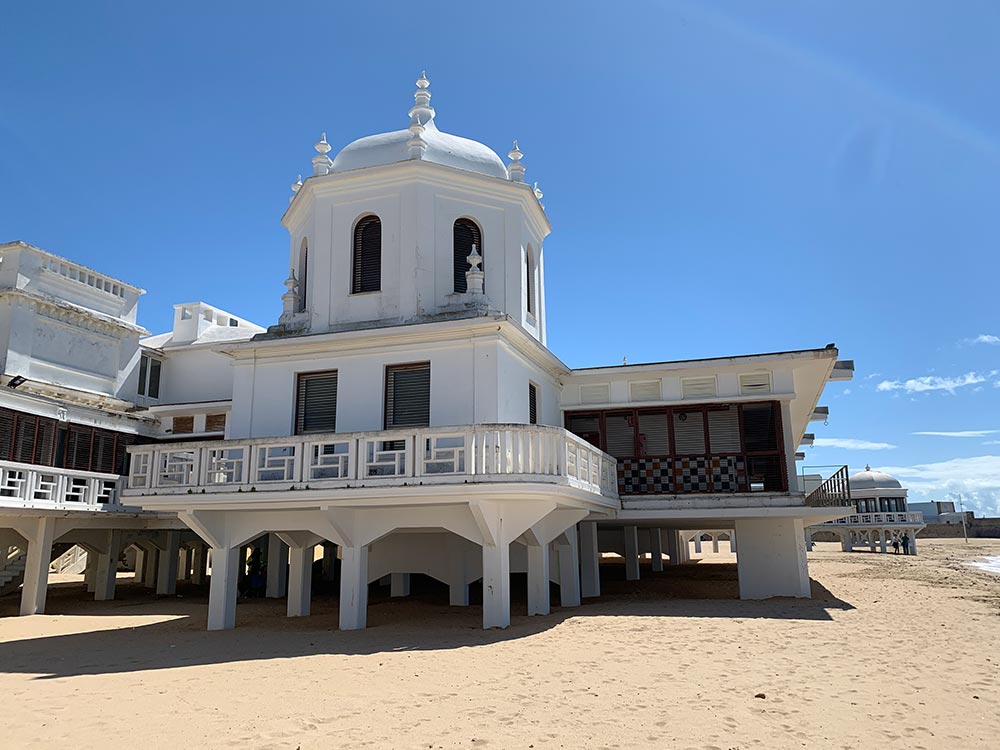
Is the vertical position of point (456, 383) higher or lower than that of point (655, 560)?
higher

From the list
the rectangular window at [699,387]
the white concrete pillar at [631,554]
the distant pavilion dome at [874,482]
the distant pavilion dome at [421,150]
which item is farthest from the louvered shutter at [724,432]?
the distant pavilion dome at [874,482]

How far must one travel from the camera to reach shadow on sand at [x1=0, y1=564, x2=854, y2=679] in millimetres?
12297

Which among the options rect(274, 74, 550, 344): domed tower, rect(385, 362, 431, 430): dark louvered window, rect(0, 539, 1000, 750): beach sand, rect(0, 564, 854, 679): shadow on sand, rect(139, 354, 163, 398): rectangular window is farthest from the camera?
rect(139, 354, 163, 398): rectangular window

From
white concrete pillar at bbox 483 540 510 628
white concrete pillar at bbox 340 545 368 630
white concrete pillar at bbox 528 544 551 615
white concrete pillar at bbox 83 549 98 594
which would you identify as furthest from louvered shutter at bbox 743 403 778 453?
white concrete pillar at bbox 83 549 98 594

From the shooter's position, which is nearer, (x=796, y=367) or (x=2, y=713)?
(x=2, y=713)

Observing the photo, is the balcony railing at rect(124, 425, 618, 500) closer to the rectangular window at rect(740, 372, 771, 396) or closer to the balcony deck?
the balcony deck

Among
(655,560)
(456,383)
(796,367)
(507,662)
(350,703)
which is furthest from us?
(655,560)

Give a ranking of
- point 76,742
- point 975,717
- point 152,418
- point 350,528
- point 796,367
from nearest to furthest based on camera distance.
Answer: point 76,742
point 975,717
point 350,528
point 796,367
point 152,418

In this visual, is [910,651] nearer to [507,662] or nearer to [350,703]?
[507,662]

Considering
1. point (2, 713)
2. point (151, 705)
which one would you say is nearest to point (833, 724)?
point (151, 705)

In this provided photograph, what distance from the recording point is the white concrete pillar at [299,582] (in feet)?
57.3

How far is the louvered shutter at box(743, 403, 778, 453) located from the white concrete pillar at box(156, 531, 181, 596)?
1843 centimetres

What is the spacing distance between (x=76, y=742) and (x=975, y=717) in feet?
30.1

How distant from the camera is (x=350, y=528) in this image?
14.6 m
